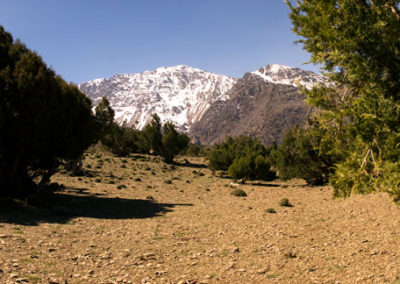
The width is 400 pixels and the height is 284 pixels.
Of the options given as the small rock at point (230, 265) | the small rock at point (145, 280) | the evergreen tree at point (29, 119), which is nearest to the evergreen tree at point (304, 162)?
the evergreen tree at point (29, 119)

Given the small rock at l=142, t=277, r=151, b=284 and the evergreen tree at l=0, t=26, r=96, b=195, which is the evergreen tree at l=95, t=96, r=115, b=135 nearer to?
the evergreen tree at l=0, t=26, r=96, b=195

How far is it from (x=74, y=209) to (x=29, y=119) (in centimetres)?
605

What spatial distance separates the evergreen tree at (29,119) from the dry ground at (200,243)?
2.59 metres

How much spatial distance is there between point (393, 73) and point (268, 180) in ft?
109

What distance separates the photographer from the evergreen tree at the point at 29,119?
52.4ft

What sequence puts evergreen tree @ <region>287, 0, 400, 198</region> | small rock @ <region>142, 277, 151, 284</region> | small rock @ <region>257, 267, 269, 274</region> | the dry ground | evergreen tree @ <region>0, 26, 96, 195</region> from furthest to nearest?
evergreen tree @ <region>0, 26, 96, 195</region>
small rock @ <region>257, 267, 269, 274</region>
the dry ground
small rock @ <region>142, 277, 151, 284</region>
evergreen tree @ <region>287, 0, 400, 198</region>

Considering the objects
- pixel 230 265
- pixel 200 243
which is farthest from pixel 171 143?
pixel 230 265

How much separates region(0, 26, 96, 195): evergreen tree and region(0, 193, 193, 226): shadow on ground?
2.09 m

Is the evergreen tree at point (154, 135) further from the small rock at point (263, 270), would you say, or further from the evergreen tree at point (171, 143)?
the small rock at point (263, 270)

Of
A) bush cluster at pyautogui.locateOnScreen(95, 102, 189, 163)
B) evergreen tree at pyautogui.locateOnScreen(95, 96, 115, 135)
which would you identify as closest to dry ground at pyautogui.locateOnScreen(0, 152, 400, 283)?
evergreen tree at pyautogui.locateOnScreen(95, 96, 115, 135)

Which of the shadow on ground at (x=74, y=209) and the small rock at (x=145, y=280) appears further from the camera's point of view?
the shadow on ground at (x=74, y=209)

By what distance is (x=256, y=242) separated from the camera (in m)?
11.8

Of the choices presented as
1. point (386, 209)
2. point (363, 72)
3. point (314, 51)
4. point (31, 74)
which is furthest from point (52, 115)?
point (386, 209)

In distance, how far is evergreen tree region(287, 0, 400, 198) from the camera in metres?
7.48
